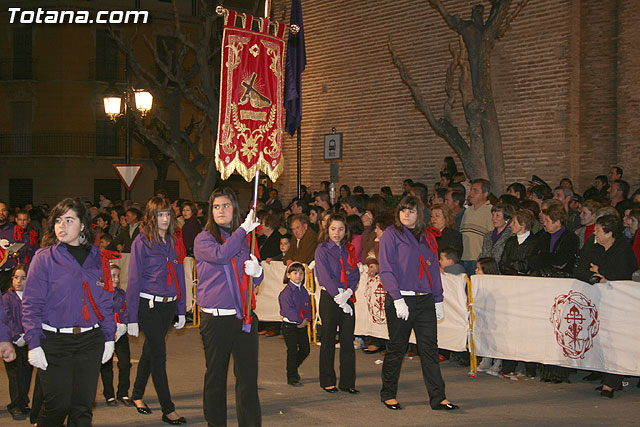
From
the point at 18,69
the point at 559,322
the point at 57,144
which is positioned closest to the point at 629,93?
the point at 559,322

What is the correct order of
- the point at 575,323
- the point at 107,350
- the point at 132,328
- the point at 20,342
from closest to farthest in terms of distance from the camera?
the point at 107,350 < the point at 132,328 < the point at 20,342 < the point at 575,323

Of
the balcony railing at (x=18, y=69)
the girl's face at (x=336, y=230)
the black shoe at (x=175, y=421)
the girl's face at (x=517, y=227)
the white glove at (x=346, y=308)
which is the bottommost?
the black shoe at (x=175, y=421)

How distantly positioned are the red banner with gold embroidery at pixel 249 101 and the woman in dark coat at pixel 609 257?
13.0ft

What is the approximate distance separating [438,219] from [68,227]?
6474mm

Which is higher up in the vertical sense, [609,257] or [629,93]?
[629,93]

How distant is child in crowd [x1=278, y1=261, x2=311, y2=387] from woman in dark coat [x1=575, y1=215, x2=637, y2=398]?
3375mm

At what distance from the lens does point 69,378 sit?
5.77m

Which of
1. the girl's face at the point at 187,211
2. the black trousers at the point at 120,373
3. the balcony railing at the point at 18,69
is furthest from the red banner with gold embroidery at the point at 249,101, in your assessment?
the balcony railing at the point at 18,69

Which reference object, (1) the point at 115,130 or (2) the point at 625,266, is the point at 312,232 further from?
(1) the point at 115,130

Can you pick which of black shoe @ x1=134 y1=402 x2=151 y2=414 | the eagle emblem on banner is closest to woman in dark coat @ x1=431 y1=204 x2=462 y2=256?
the eagle emblem on banner

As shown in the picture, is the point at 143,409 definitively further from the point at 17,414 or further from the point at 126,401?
the point at 17,414

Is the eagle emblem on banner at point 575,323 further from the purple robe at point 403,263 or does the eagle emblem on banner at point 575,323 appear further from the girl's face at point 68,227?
the girl's face at point 68,227

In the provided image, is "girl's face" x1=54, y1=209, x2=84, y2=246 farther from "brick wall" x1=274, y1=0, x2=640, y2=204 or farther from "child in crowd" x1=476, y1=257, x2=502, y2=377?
"brick wall" x1=274, y1=0, x2=640, y2=204

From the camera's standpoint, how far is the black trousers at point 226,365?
675 centimetres
